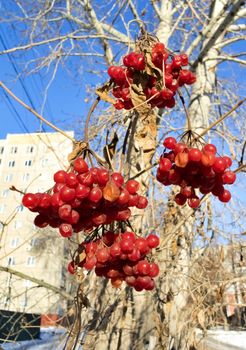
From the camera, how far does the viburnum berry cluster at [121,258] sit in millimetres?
1091

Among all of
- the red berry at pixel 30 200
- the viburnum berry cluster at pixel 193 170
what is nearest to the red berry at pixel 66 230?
the red berry at pixel 30 200

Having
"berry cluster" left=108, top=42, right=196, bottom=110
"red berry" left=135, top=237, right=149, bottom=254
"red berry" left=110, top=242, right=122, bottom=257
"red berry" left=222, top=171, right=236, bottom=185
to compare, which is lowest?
"red berry" left=110, top=242, right=122, bottom=257

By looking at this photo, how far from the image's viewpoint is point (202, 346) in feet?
8.70

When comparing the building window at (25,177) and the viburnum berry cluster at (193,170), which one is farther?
the building window at (25,177)

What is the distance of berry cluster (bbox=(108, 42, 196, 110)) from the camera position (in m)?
1.19

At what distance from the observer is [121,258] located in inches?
44.0

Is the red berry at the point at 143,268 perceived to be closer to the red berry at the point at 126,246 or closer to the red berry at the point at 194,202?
the red berry at the point at 126,246

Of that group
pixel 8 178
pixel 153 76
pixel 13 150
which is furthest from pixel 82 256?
pixel 13 150

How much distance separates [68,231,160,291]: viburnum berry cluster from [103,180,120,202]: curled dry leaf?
19 cm

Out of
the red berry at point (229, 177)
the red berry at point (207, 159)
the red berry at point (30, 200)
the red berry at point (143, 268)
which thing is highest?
the red berry at point (207, 159)

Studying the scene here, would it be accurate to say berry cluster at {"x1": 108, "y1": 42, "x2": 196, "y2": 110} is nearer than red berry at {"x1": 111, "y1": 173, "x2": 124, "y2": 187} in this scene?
No

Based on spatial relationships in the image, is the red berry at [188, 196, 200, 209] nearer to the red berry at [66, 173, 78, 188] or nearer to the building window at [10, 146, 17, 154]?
the red berry at [66, 173, 78, 188]

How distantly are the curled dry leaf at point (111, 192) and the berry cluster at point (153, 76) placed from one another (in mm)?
363

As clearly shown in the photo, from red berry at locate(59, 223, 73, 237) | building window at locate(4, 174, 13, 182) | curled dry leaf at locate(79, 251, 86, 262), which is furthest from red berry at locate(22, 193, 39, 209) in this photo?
building window at locate(4, 174, 13, 182)
